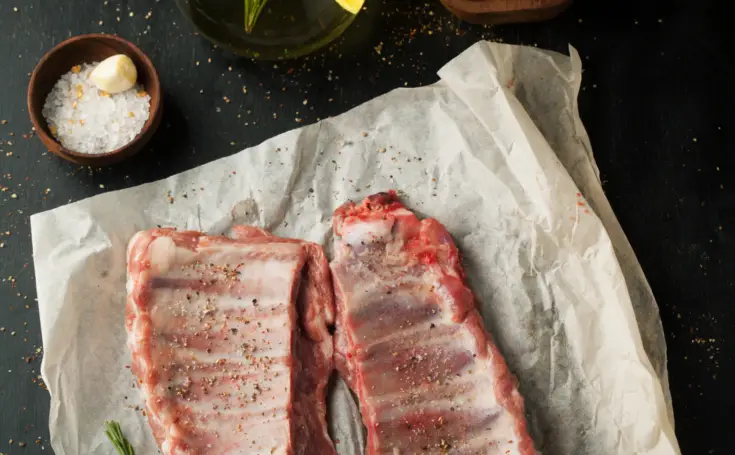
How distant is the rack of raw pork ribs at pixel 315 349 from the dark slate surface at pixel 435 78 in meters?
0.56

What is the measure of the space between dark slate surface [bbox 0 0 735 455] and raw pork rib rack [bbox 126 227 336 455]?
533mm

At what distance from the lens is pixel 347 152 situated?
365 cm

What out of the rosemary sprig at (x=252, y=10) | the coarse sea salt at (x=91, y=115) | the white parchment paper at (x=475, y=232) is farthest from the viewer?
the coarse sea salt at (x=91, y=115)

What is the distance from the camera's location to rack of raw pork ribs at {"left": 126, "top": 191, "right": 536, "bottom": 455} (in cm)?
328

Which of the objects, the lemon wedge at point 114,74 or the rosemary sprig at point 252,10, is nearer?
the rosemary sprig at point 252,10

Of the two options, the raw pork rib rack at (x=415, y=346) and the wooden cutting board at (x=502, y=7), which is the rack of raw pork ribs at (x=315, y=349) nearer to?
the raw pork rib rack at (x=415, y=346)

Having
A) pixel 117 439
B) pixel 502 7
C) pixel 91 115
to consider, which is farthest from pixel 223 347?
pixel 502 7

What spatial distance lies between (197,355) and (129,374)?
0.38m

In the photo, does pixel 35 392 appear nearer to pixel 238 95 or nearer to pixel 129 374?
pixel 129 374

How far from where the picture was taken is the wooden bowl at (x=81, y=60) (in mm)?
3480

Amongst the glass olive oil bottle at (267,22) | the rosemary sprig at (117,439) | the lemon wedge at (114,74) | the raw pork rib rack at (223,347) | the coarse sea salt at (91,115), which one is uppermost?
the glass olive oil bottle at (267,22)

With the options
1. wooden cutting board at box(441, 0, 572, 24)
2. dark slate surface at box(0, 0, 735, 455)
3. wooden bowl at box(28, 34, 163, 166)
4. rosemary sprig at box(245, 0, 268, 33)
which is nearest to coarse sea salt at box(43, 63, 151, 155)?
wooden bowl at box(28, 34, 163, 166)

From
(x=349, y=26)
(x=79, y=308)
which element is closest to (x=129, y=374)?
(x=79, y=308)

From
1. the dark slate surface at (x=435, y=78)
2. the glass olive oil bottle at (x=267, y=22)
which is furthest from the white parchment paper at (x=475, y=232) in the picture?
the glass olive oil bottle at (x=267, y=22)
